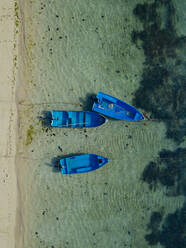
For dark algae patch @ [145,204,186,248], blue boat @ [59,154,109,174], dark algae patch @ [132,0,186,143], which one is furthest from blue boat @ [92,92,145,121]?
dark algae patch @ [145,204,186,248]

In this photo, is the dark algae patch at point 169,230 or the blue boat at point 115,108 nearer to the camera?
the blue boat at point 115,108

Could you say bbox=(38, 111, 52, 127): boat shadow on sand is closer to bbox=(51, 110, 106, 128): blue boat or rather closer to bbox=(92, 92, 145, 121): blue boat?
bbox=(51, 110, 106, 128): blue boat

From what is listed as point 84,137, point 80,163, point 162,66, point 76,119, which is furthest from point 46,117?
point 162,66

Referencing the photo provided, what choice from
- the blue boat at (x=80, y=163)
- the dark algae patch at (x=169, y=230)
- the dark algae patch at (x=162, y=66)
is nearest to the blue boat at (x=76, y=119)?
the blue boat at (x=80, y=163)

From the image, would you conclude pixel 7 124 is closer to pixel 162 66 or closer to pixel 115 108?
pixel 115 108

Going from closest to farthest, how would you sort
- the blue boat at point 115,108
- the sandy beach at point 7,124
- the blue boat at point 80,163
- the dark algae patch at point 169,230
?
the blue boat at point 115,108 < the blue boat at point 80,163 < the sandy beach at point 7,124 < the dark algae patch at point 169,230

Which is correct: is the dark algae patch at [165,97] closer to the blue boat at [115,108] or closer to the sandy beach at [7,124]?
the blue boat at [115,108]

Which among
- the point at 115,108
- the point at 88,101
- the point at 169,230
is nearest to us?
the point at 115,108
